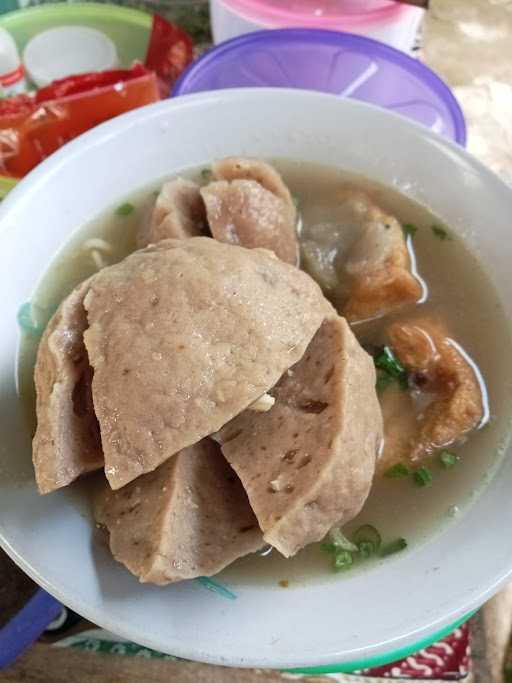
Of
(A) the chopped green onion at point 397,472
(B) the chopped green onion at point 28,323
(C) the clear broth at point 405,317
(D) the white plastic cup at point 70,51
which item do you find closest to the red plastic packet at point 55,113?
(D) the white plastic cup at point 70,51

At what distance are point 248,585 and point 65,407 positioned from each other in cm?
48

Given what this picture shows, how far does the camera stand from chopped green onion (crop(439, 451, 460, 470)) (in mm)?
1497

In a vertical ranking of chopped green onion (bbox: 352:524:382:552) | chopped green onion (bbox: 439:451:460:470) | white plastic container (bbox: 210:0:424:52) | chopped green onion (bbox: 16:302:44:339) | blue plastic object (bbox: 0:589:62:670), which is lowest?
blue plastic object (bbox: 0:589:62:670)

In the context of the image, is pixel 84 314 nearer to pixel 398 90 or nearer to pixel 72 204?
pixel 72 204

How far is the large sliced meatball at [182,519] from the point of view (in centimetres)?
120

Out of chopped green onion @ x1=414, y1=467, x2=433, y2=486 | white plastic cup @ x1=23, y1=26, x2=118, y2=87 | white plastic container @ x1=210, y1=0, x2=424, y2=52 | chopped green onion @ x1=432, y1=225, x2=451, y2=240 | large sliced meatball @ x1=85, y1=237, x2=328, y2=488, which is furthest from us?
white plastic cup @ x1=23, y1=26, x2=118, y2=87

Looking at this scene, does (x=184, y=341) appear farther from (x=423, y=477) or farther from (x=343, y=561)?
(x=423, y=477)

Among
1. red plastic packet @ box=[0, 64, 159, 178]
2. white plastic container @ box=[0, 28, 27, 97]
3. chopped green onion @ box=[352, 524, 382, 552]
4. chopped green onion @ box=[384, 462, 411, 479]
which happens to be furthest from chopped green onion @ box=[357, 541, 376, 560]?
white plastic container @ box=[0, 28, 27, 97]

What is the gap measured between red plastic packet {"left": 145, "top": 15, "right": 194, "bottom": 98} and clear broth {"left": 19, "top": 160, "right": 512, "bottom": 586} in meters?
1.13

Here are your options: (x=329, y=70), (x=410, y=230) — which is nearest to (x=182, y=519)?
(x=410, y=230)

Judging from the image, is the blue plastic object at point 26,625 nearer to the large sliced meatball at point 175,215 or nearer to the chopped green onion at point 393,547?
the chopped green onion at point 393,547

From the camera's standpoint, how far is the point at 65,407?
48.8 inches

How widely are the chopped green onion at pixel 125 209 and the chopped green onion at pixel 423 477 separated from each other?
0.99 meters

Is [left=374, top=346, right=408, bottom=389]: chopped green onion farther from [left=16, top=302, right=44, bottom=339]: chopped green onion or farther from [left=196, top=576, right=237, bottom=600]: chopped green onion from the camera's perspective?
[left=16, top=302, right=44, bottom=339]: chopped green onion
